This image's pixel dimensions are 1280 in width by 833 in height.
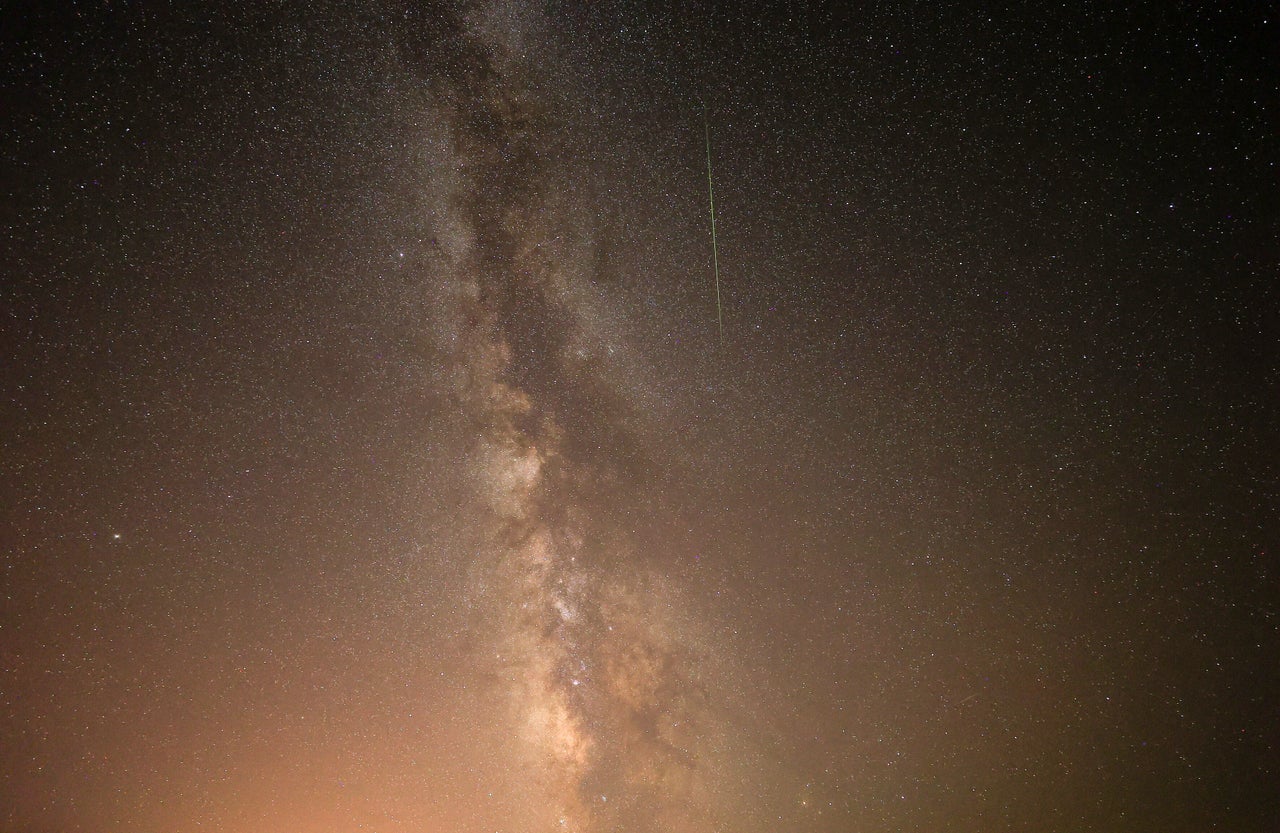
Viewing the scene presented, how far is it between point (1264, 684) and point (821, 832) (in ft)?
10.4

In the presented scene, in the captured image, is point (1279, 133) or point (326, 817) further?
point (326, 817)

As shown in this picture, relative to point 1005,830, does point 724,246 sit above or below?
above

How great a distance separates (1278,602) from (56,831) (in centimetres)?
845

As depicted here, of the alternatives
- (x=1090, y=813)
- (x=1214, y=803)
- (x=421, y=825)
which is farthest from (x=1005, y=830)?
(x=421, y=825)

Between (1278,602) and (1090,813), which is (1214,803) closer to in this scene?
(1090,813)

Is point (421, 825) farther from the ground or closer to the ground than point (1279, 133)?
closer to the ground

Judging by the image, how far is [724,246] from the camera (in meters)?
3.46

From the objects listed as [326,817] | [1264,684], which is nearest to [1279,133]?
[1264,684]

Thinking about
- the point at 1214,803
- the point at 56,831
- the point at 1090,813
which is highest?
the point at 1214,803

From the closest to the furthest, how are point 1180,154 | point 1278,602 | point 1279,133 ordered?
point 1279,133
point 1180,154
point 1278,602

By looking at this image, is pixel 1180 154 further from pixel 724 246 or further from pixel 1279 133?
pixel 724 246

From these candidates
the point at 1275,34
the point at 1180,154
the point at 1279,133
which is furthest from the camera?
the point at 1180,154

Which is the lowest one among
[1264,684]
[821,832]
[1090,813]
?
[821,832]

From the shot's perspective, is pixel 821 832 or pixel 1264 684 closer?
pixel 1264 684
